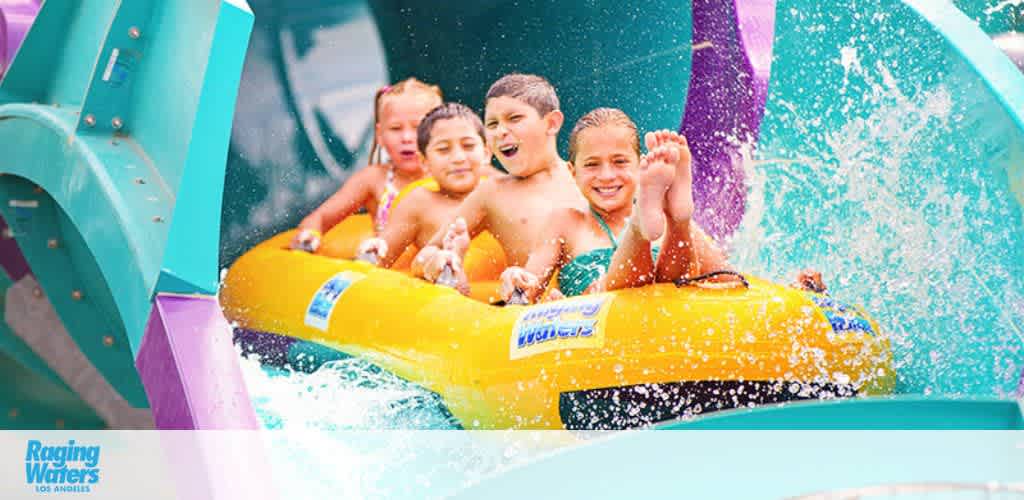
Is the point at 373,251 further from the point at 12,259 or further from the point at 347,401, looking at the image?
the point at 12,259

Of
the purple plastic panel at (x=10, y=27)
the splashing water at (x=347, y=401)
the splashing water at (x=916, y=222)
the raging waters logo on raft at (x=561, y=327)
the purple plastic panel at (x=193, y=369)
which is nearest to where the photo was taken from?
the purple plastic panel at (x=193, y=369)

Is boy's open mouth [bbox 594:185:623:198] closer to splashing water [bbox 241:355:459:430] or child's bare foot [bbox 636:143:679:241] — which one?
child's bare foot [bbox 636:143:679:241]

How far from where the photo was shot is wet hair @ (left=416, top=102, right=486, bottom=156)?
2760mm

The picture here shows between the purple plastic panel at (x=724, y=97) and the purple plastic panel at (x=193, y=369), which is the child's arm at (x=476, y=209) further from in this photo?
the purple plastic panel at (x=193, y=369)

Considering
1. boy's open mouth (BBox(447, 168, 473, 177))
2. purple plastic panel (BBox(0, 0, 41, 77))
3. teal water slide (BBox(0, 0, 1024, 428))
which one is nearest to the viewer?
teal water slide (BBox(0, 0, 1024, 428))

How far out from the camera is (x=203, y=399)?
1767mm

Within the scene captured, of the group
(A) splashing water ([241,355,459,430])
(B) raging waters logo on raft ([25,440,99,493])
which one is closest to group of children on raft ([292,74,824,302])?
(A) splashing water ([241,355,459,430])

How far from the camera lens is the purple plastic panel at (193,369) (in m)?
1.76

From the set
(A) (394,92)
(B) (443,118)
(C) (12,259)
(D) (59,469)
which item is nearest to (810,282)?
(B) (443,118)

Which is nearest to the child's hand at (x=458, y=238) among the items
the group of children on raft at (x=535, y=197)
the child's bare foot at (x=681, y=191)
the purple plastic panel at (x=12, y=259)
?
the group of children on raft at (x=535, y=197)

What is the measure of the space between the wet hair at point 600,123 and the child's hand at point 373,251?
62 centimetres

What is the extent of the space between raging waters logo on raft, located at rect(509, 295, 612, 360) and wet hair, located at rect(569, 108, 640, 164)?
0.36 meters

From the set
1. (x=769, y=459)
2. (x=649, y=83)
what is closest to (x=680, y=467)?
(x=769, y=459)

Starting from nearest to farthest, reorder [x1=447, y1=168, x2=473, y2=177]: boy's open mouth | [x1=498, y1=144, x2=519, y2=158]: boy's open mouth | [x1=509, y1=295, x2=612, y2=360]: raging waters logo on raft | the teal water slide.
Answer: the teal water slide, [x1=509, y1=295, x2=612, y2=360]: raging waters logo on raft, [x1=498, y1=144, x2=519, y2=158]: boy's open mouth, [x1=447, y1=168, x2=473, y2=177]: boy's open mouth
